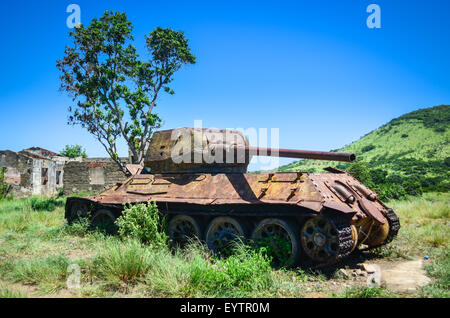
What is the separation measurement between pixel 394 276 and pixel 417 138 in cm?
5122

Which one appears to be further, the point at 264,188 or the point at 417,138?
the point at 417,138

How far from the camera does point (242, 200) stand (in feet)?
22.4

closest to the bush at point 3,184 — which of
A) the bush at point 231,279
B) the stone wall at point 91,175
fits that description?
the stone wall at point 91,175

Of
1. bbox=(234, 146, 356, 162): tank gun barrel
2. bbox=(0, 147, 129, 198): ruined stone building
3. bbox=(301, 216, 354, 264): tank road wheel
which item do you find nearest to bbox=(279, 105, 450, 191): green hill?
bbox=(0, 147, 129, 198): ruined stone building

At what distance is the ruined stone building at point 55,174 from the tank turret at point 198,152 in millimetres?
8958

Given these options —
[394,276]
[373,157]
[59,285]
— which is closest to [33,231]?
[59,285]

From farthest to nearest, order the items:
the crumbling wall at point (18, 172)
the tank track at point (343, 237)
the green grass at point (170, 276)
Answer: the crumbling wall at point (18, 172)
the tank track at point (343, 237)
the green grass at point (170, 276)

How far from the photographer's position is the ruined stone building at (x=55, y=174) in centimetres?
1920

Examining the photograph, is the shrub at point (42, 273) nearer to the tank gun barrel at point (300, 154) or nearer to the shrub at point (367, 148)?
the tank gun barrel at point (300, 154)

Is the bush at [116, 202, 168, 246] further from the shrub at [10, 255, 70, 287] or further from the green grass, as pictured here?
the shrub at [10, 255, 70, 287]

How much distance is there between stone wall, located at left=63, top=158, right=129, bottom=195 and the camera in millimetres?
19094

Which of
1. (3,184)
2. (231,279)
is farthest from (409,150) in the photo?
(231,279)
